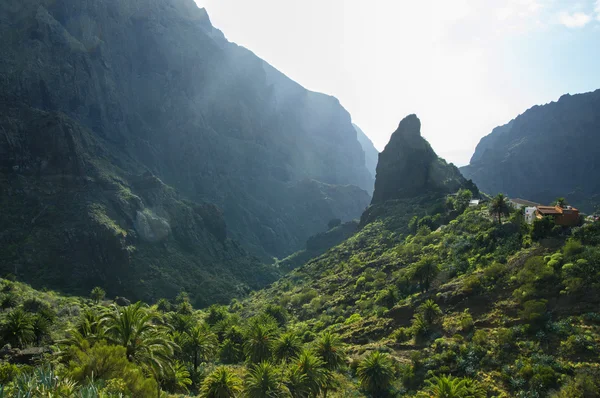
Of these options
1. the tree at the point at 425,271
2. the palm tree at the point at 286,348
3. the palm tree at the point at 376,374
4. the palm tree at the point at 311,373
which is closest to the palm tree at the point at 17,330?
the palm tree at the point at 286,348

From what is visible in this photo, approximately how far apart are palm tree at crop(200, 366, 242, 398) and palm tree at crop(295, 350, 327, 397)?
212 inches

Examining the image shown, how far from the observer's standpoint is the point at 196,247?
458 feet

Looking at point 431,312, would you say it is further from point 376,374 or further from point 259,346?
point 259,346

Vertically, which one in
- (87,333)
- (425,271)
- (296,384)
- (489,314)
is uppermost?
(87,333)

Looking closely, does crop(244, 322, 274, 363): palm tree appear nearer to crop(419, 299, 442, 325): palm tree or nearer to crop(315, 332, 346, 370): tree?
crop(315, 332, 346, 370): tree

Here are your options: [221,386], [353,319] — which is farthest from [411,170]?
[221,386]

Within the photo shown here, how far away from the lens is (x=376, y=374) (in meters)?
34.6

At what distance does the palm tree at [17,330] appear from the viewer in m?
43.5

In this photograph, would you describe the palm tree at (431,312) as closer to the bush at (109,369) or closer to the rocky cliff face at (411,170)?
the bush at (109,369)

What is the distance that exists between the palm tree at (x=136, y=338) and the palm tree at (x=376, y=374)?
1926cm

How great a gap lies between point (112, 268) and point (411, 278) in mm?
90542

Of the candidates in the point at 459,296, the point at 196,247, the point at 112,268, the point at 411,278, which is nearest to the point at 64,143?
the point at 112,268

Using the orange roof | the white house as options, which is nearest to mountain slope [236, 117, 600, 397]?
the white house

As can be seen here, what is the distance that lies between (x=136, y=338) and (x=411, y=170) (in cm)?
12763
